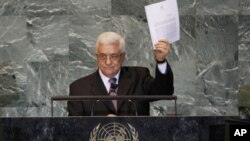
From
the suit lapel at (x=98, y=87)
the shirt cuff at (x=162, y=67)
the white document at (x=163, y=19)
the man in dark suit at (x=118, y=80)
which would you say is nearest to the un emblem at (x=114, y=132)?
the white document at (x=163, y=19)

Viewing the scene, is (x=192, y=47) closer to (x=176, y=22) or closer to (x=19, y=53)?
(x=19, y=53)

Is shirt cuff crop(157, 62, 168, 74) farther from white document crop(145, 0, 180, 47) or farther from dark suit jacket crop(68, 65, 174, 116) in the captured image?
white document crop(145, 0, 180, 47)

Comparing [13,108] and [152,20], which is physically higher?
A: [152,20]

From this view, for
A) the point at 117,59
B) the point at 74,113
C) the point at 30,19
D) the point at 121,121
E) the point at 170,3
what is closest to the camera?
the point at 121,121

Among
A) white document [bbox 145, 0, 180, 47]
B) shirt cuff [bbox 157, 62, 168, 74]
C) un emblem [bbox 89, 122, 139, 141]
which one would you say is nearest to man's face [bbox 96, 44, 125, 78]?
shirt cuff [bbox 157, 62, 168, 74]

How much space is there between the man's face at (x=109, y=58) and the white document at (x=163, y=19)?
2.54ft

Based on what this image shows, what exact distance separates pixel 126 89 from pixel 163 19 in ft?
3.18

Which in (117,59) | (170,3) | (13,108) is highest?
(170,3)

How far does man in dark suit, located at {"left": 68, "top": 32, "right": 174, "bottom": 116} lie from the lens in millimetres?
4699

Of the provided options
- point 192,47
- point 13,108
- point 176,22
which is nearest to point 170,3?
point 176,22

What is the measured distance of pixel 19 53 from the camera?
677cm

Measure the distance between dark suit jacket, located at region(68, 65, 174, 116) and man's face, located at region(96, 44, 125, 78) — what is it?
0.09 m

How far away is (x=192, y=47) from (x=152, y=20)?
2767mm

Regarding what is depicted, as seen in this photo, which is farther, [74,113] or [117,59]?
[117,59]
